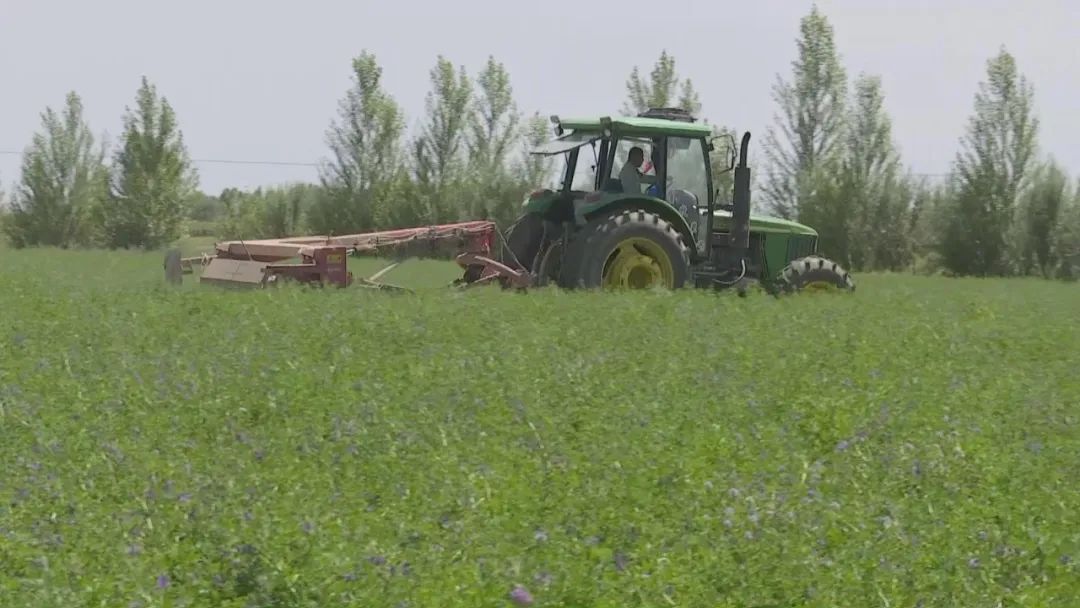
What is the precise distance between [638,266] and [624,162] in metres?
1.27

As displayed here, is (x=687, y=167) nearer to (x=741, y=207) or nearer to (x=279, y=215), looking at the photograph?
(x=741, y=207)

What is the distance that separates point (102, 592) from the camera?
4418 millimetres

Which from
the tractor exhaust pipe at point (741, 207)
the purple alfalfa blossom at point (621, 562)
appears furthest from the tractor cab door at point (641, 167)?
the purple alfalfa blossom at point (621, 562)

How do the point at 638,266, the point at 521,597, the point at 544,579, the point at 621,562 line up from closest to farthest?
the point at 521,597 → the point at 544,579 → the point at 621,562 → the point at 638,266

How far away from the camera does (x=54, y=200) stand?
5453cm

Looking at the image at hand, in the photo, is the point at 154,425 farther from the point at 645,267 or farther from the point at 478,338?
the point at 645,267

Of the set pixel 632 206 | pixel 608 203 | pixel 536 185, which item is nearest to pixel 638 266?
pixel 632 206

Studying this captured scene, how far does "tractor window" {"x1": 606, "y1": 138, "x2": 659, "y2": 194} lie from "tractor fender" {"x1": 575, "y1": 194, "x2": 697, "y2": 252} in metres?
0.30

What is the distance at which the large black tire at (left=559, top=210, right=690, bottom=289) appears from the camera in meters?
15.1

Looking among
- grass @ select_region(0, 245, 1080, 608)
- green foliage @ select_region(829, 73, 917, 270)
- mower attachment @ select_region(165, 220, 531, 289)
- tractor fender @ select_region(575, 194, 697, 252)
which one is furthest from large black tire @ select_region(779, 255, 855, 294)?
green foliage @ select_region(829, 73, 917, 270)

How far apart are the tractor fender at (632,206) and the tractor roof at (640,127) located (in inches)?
30.4

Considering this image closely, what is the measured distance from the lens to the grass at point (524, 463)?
16.1 ft

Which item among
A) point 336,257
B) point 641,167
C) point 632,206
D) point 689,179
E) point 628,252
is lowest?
point 336,257

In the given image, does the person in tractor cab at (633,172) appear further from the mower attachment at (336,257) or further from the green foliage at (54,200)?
the green foliage at (54,200)
